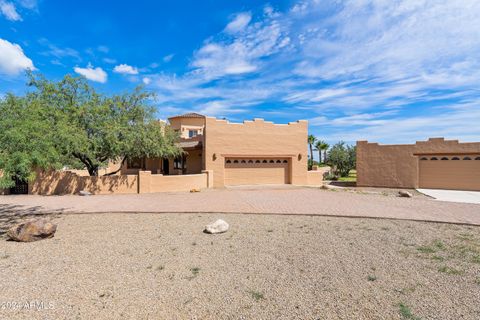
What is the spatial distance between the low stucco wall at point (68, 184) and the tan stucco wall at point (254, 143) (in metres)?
7.74

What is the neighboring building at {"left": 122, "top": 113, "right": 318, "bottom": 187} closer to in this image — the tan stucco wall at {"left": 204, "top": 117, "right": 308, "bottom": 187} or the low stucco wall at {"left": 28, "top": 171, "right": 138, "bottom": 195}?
the tan stucco wall at {"left": 204, "top": 117, "right": 308, "bottom": 187}

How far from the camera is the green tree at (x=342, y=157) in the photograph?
3250 cm

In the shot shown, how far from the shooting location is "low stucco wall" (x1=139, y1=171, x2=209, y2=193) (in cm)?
1761

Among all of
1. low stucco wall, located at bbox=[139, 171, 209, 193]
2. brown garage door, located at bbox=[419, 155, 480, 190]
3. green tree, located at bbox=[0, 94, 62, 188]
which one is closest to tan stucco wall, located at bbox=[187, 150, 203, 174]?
low stucco wall, located at bbox=[139, 171, 209, 193]

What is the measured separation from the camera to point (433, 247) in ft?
24.4

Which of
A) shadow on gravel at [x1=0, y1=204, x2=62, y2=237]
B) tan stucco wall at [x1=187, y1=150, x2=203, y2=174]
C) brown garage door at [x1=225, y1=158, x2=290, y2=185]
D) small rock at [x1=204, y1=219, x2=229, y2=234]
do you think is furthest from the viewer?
tan stucco wall at [x1=187, y1=150, x2=203, y2=174]

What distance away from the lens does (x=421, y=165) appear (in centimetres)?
2117

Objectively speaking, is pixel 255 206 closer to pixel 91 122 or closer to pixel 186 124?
pixel 91 122

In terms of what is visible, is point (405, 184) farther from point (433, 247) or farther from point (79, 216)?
point (79, 216)

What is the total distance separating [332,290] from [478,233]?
24.8 ft

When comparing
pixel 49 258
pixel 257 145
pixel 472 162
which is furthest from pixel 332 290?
pixel 472 162

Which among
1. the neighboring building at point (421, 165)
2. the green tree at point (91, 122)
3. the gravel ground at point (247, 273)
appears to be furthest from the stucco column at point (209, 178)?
the neighboring building at point (421, 165)

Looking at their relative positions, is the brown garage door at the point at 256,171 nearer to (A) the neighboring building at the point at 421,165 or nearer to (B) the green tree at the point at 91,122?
(B) the green tree at the point at 91,122

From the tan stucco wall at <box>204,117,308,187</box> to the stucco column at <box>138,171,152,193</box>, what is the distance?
17.8 ft
